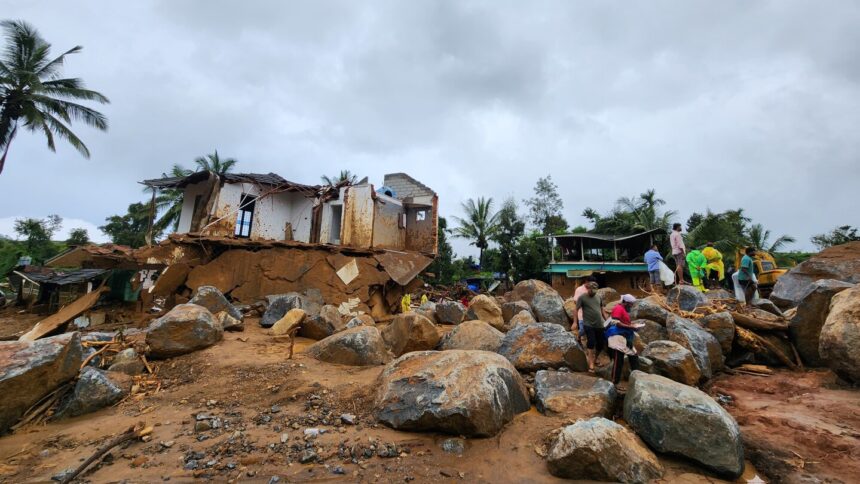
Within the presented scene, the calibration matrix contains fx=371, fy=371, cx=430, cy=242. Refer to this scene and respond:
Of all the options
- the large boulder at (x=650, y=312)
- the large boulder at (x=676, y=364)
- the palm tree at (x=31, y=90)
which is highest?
the palm tree at (x=31, y=90)

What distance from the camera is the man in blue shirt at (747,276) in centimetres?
815

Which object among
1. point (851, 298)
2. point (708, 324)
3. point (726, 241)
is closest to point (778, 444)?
point (851, 298)

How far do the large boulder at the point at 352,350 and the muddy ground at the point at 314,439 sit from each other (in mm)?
563

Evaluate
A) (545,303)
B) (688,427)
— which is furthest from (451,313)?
(688,427)

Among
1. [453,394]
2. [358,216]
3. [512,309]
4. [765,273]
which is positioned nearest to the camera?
[453,394]

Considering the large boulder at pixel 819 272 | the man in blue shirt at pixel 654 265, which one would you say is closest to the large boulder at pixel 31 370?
the man in blue shirt at pixel 654 265

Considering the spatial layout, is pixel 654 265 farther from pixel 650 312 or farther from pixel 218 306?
pixel 218 306

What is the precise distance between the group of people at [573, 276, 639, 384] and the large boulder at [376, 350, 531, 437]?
149cm

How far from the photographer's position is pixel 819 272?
820cm

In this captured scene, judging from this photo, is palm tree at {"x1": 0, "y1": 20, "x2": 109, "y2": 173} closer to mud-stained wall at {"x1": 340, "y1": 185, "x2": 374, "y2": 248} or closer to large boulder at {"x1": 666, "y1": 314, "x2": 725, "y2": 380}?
mud-stained wall at {"x1": 340, "y1": 185, "x2": 374, "y2": 248}

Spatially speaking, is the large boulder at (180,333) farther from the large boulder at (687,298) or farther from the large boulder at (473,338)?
the large boulder at (687,298)

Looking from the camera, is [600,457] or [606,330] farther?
[606,330]

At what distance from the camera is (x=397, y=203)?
52.9ft

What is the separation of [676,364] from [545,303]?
4334mm
